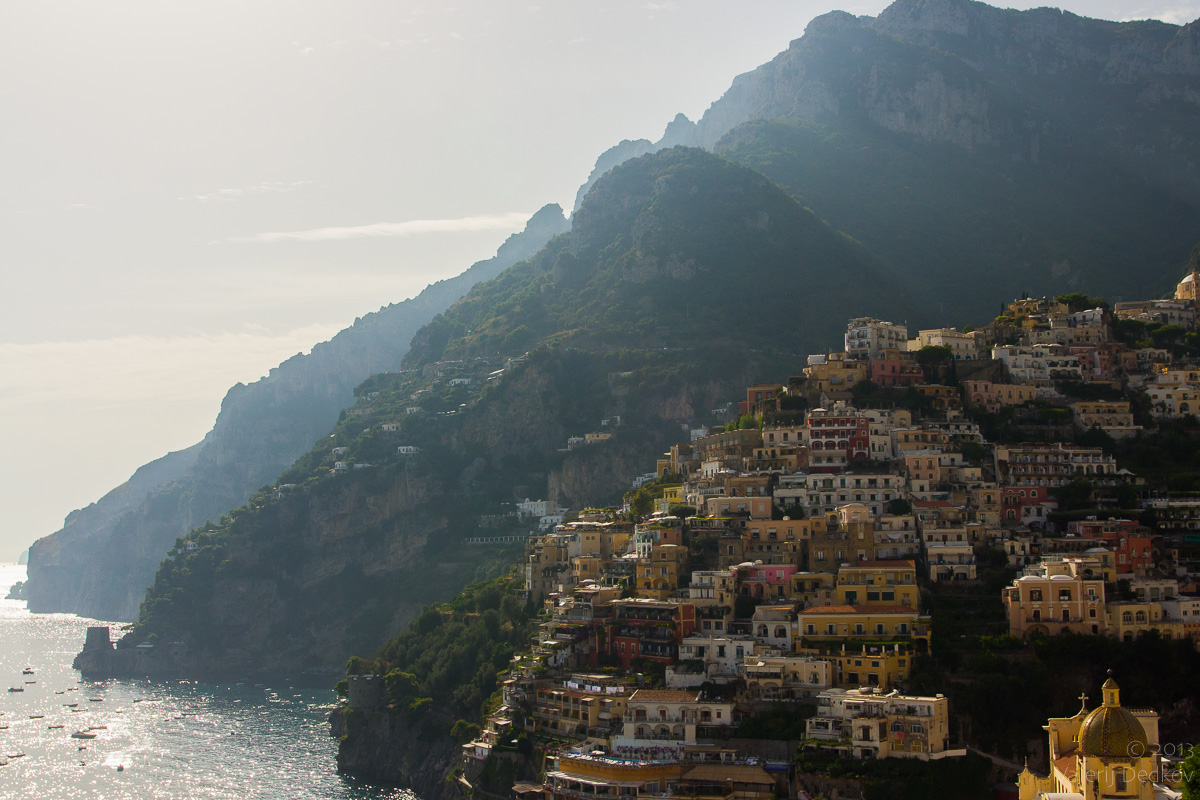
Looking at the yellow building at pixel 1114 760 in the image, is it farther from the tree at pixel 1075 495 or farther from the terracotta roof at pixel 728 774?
the tree at pixel 1075 495

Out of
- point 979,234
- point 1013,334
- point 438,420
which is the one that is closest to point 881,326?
point 1013,334

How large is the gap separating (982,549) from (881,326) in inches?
1284

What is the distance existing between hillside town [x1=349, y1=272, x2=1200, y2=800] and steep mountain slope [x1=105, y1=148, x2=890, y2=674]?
48.7m

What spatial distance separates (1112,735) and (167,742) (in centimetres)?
8871

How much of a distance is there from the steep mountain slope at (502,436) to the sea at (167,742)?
1600cm

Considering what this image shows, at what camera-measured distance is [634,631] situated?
249 ft

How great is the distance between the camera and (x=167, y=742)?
10806cm

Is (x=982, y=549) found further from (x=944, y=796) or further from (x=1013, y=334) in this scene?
(x=1013, y=334)

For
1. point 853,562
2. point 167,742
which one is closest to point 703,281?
point 167,742

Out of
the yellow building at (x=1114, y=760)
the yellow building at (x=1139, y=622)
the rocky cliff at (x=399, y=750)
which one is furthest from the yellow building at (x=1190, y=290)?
the yellow building at (x=1114, y=760)

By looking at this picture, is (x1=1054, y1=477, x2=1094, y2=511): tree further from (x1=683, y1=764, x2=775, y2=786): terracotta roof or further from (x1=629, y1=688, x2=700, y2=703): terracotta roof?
(x1=683, y1=764, x2=775, y2=786): terracotta roof

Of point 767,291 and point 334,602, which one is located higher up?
point 767,291

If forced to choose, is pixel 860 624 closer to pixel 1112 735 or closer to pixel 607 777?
pixel 607 777

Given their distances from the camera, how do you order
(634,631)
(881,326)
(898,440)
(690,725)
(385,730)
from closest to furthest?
(690,725)
(634,631)
(898,440)
(385,730)
(881,326)
